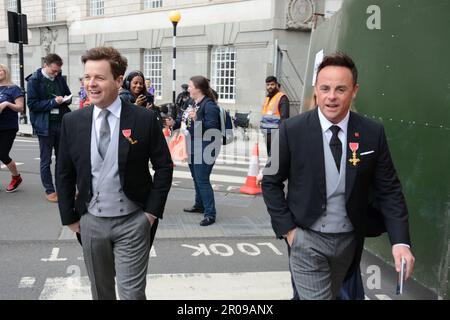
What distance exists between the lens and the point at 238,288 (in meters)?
4.08

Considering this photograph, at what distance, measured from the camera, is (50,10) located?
3155 centimetres

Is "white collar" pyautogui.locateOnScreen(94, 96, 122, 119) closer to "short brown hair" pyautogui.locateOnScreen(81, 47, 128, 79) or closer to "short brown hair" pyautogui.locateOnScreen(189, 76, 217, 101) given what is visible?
"short brown hair" pyautogui.locateOnScreen(81, 47, 128, 79)

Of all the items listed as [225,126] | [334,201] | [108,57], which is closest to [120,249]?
[108,57]

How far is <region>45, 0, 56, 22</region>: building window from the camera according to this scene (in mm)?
31358

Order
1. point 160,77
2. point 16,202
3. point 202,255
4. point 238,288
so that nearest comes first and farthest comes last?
point 238,288
point 202,255
point 16,202
point 160,77

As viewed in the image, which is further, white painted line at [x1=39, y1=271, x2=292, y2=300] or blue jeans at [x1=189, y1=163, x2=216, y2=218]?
blue jeans at [x1=189, y1=163, x2=216, y2=218]

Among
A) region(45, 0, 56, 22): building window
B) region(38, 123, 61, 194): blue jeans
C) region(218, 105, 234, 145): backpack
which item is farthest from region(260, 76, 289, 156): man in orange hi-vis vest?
region(45, 0, 56, 22): building window

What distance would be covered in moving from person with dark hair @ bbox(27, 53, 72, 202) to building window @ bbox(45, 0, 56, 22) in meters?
27.4

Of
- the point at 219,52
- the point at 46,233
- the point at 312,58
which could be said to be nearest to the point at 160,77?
the point at 219,52

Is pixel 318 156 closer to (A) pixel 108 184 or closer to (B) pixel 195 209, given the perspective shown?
(A) pixel 108 184
